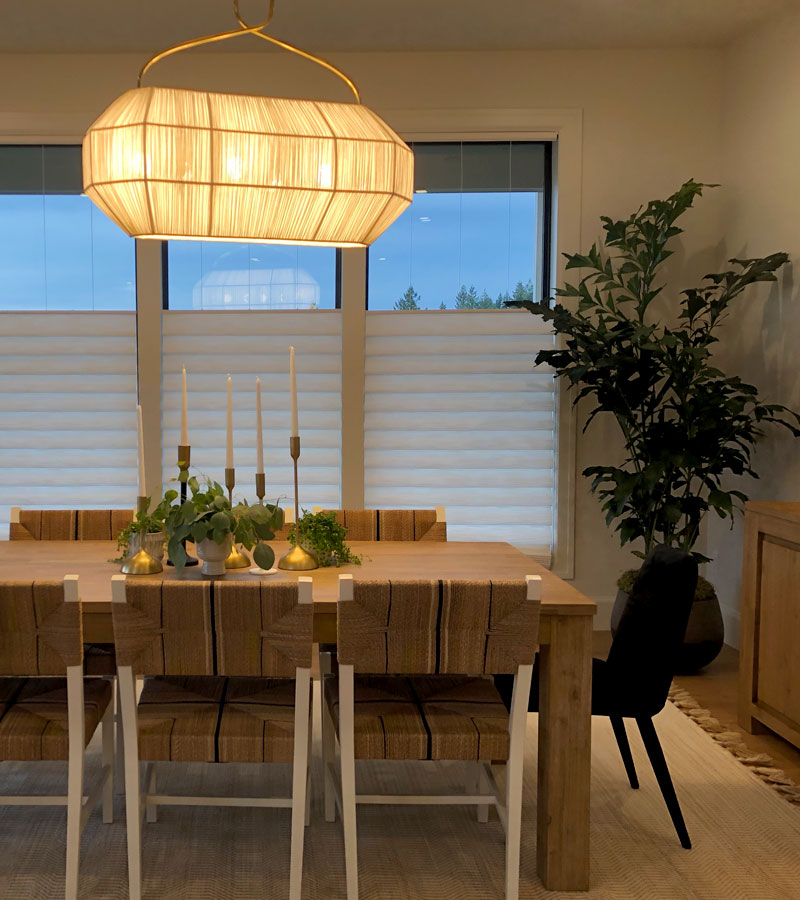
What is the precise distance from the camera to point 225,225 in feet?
7.84

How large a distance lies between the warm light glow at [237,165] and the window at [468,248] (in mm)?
2538

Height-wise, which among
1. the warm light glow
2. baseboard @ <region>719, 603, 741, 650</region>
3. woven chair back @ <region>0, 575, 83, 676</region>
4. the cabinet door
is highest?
the warm light glow

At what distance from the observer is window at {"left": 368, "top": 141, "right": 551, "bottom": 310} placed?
16.4 ft

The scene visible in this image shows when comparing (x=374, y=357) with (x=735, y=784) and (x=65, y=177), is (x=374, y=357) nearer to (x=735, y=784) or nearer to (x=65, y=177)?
(x=65, y=177)

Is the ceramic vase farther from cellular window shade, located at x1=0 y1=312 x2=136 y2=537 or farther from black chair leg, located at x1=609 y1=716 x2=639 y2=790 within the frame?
cellular window shade, located at x1=0 y1=312 x2=136 y2=537

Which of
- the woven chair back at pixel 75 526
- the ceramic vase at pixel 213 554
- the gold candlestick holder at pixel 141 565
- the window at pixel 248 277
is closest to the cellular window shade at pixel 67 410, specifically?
the window at pixel 248 277

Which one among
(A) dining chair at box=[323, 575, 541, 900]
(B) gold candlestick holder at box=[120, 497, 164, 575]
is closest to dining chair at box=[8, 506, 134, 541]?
(B) gold candlestick holder at box=[120, 497, 164, 575]

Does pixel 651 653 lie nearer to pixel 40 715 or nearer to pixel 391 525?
pixel 391 525

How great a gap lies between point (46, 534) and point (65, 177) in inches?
97.2

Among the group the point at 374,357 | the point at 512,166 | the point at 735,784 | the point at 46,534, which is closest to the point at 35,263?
the point at 374,357

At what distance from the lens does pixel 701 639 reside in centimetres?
429

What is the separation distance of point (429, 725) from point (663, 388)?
105 inches

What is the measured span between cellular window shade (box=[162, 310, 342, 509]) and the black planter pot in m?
1.81

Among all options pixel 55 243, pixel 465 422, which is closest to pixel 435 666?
pixel 465 422
